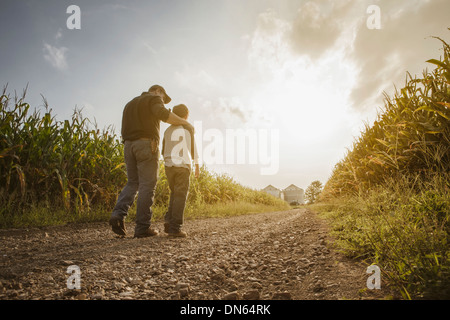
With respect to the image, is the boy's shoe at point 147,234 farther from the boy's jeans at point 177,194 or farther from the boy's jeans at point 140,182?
the boy's jeans at point 177,194

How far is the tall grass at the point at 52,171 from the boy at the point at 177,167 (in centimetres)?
220

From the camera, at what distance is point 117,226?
150 inches

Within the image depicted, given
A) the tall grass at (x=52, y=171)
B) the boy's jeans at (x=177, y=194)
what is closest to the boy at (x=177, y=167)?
the boy's jeans at (x=177, y=194)

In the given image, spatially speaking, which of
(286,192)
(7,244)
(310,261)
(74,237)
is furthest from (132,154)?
(286,192)

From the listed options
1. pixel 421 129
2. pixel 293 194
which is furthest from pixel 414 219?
pixel 293 194

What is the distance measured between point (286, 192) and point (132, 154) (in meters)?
96.0

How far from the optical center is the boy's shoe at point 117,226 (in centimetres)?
379

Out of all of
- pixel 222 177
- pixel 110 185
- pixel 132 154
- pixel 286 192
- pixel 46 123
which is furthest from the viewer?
pixel 286 192

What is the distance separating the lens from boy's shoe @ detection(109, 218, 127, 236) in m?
3.79

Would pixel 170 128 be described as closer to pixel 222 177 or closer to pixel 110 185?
pixel 110 185

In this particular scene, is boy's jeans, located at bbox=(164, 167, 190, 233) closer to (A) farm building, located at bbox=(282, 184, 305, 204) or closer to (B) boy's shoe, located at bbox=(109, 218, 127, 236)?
(B) boy's shoe, located at bbox=(109, 218, 127, 236)

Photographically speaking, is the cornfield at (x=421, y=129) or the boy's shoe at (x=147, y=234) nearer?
the cornfield at (x=421, y=129)

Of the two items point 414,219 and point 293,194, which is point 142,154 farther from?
point 293,194

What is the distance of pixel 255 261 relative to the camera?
8.60 feet
